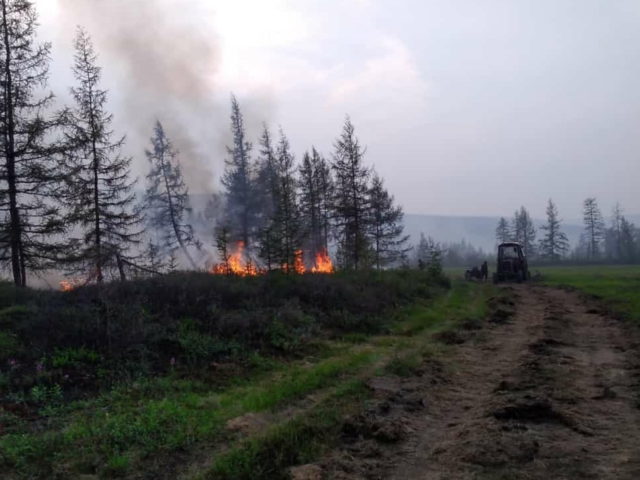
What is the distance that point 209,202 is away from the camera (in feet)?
143

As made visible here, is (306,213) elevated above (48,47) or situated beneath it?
situated beneath

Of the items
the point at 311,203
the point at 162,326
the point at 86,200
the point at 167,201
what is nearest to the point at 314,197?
the point at 311,203

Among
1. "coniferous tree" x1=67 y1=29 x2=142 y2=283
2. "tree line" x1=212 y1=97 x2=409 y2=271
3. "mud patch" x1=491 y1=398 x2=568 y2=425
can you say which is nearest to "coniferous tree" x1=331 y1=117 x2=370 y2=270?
"tree line" x1=212 y1=97 x2=409 y2=271

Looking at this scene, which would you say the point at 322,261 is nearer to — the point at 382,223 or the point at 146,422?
the point at 382,223

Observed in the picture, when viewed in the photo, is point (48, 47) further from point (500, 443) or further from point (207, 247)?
point (207, 247)

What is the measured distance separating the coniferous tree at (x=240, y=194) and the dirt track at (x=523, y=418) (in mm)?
28423

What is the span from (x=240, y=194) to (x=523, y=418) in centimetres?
3426

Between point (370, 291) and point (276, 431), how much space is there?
12.8 meters

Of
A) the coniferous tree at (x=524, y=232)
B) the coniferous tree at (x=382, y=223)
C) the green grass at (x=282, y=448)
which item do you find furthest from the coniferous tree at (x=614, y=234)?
the green grass at (x=282, y=448)

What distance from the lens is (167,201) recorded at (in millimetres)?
36719

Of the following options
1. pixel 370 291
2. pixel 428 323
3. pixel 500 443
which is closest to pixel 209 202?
pixel 370 291

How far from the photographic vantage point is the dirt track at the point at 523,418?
506cm

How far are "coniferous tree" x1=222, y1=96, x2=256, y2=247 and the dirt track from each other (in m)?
28.4

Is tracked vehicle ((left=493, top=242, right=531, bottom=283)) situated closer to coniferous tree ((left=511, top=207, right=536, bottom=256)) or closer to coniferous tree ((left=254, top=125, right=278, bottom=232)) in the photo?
coniferous tree ((left=254, top=125, right=278, bottom=232))
